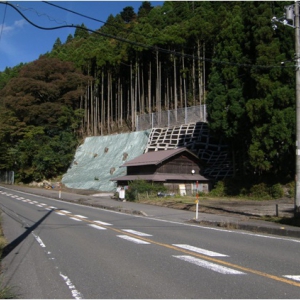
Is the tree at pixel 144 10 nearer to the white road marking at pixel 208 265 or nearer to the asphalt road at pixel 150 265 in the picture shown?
the asphalt road at pixel 150 265

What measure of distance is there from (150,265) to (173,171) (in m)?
31.6

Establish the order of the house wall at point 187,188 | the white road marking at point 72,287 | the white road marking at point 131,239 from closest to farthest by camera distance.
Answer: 1. the white road marking at point 72,287
2. the white road marking at point 131,239
3. the house wall at point 187,188

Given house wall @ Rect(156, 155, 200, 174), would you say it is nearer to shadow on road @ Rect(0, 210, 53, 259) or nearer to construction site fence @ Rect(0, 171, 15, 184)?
shadow on road @ Rect(0, 210, 53, 259)

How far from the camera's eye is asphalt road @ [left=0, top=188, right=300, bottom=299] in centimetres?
574

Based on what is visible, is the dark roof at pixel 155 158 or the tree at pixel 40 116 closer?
the dark roof at pixel 155 158

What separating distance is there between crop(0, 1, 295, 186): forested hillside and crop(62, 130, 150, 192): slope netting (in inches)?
109

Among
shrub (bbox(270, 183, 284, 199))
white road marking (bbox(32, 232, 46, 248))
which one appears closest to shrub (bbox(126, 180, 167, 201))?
shrub (bbox(270, 183, 284, 199))

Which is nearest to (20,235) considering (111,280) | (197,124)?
(111,280)

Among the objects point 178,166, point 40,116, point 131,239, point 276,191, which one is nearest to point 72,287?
point 131,239

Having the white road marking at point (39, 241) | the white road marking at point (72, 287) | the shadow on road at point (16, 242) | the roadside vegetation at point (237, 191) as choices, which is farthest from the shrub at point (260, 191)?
the white road marking at point (72, 287)

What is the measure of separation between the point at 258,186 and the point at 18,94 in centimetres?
4274

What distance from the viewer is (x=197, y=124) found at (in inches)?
1734

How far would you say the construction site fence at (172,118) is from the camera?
44.8m

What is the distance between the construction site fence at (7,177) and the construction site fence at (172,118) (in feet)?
80.6
